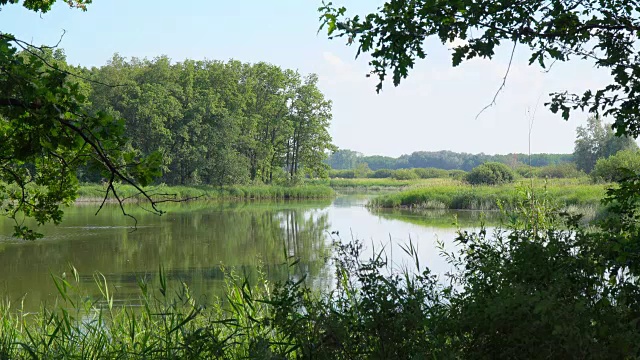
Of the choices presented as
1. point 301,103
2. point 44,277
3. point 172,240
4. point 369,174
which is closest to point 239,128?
point 301,103

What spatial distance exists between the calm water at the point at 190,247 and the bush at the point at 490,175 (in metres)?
7.69

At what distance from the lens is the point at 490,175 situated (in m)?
30.6

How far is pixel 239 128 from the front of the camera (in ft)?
138

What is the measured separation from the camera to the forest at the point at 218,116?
1490 inches

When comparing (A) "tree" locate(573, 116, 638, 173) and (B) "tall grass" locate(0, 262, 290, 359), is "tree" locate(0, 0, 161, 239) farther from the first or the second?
(A) "tree" locate(573, 116, 638, 173)

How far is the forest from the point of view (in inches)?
1490

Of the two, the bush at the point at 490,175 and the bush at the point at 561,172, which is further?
the bush at the point at 561,172

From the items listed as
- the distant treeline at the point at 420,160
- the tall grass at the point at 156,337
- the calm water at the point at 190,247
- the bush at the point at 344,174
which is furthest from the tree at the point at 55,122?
the bush at the point at 344,174

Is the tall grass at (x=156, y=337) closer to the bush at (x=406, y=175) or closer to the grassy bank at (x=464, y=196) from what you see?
the grassy bank at (x=464, y=196)

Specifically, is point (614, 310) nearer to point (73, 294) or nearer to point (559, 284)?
point (559, 284)

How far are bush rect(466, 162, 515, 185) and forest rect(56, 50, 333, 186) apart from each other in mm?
15543

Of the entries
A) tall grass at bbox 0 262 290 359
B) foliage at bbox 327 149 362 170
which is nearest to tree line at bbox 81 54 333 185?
tall grass at bbox 0 262 290 359

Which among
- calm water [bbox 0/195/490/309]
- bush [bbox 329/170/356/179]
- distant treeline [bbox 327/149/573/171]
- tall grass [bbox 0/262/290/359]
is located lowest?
calm water [bbox 0/195/490/309]

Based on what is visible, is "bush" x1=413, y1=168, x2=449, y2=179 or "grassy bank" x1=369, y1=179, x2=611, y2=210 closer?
"grassy bank" x1=369, y1=179, x2=611, y2=210
